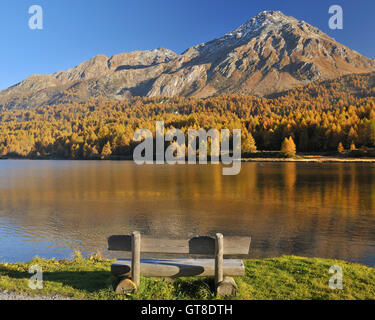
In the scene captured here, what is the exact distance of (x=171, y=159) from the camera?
188m

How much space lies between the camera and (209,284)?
10867mm

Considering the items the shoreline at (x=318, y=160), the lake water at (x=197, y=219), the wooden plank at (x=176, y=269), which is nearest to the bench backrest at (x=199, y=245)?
the wooden plank at (x=176, y=269)

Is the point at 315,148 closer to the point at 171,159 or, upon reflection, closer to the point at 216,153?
the point at 216,153

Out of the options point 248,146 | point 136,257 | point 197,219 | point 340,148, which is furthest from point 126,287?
point 248,146

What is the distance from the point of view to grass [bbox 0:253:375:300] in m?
10.5

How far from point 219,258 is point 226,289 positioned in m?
1.03

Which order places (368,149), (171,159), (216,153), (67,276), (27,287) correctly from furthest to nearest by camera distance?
1. (171,159)
2. (216,153)
3. (368,149)
4. (67,276)
5. (27,287)

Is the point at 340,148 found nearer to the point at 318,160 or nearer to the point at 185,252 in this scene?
the point at 318,160

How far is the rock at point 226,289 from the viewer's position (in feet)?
33.9

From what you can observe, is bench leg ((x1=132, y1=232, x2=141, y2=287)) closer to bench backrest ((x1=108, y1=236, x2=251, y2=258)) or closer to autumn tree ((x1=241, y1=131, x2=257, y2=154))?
bench backrest ((x1=108, y1=236, x2=251, y2=258))

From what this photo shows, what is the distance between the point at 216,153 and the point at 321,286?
164m

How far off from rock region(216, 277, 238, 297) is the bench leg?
2.67 m

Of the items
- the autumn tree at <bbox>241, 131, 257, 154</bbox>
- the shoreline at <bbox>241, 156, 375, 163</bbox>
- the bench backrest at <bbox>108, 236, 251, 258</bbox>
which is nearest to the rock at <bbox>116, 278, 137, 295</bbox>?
the bench backrest at <bbox>108, 236, 251, 258</bbox>
